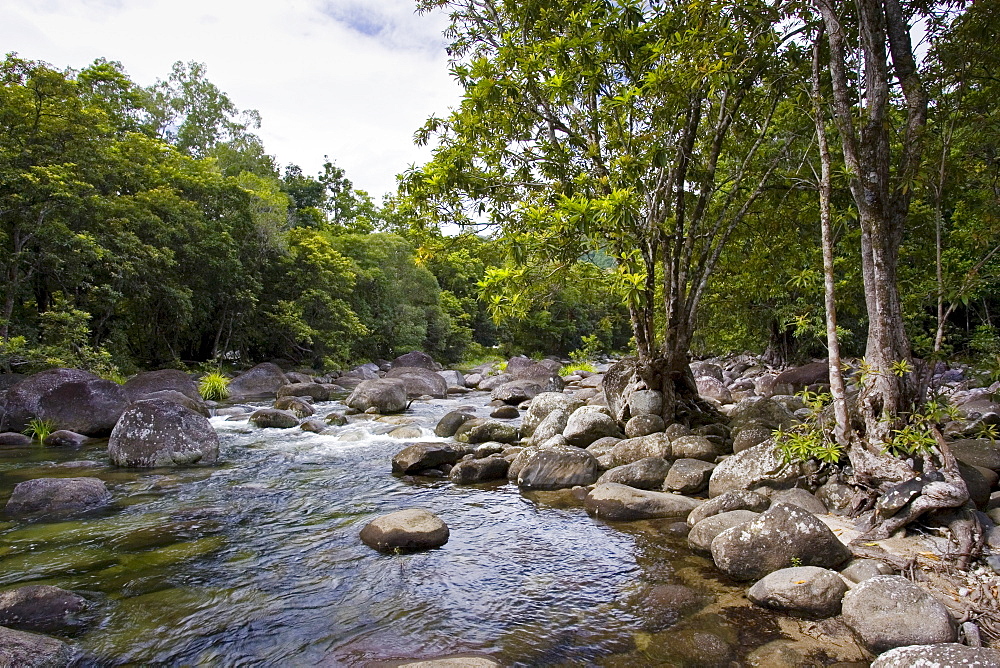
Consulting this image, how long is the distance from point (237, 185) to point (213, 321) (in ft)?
20.9

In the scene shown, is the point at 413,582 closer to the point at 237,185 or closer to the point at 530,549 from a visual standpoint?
the point at 530,549

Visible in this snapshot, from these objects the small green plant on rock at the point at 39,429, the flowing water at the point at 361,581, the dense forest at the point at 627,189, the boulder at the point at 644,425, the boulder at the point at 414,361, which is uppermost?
the dense forest at the point at 627,189

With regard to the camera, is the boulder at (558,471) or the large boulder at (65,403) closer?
the boulder at (558,471)

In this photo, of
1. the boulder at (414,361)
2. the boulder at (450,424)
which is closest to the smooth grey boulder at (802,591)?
the boulder at (450,424)

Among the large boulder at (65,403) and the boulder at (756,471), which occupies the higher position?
the large boulder at (65,403)

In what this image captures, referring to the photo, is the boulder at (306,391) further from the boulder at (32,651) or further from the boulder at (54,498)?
the boulder at (32,651)

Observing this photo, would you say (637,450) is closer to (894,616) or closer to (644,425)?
(644,425)

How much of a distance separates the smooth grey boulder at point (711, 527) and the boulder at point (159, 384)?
13.8 metres

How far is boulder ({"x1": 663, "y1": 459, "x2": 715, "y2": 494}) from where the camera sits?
23.7 feet

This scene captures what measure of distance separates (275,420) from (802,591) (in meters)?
11.9

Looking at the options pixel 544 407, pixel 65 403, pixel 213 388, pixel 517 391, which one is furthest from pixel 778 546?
pixel 213 388

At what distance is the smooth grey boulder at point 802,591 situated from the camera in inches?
163

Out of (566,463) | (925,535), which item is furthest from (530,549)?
(925,535)

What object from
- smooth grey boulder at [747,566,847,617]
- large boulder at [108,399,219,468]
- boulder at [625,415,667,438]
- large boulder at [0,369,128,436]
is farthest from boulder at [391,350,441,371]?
smooth grey boulder at [747,566,847,617]
